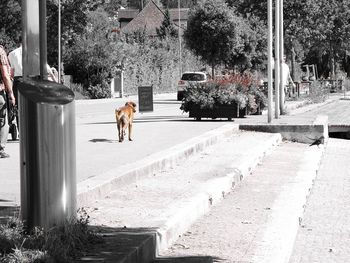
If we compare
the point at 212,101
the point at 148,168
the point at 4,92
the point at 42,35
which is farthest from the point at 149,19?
the point at 42,35

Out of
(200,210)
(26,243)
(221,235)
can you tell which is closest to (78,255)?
(26,243)

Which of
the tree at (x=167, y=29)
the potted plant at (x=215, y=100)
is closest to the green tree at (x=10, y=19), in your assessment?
the potted plant at (x=215, y=100)

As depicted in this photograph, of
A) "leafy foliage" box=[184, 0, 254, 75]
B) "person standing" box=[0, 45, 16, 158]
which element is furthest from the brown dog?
"leafy foliage" box=[184, 0, 254, 75]

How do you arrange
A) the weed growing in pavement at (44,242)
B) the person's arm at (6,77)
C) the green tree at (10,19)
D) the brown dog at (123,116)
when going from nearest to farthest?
the weed growing in pavement at (44,242) → the person's arm at (6,77) → the brown dog at (123,116) → the green tree at (10,19)

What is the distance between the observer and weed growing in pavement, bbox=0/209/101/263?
4633mm

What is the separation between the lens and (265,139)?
52.3 ft

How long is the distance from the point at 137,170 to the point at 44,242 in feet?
14.8

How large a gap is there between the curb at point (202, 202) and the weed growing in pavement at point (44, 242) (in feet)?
3.09

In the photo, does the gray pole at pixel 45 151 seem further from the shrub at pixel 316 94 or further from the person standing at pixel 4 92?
the shrub at pixel 316 94

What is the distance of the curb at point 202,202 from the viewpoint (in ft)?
21.0

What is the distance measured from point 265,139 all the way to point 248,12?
2799 centimetres

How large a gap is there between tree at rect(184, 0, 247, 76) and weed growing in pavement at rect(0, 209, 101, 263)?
136 ft

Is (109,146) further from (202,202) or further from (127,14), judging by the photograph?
(127,14)

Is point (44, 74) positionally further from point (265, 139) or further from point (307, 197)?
point (265, 139)
